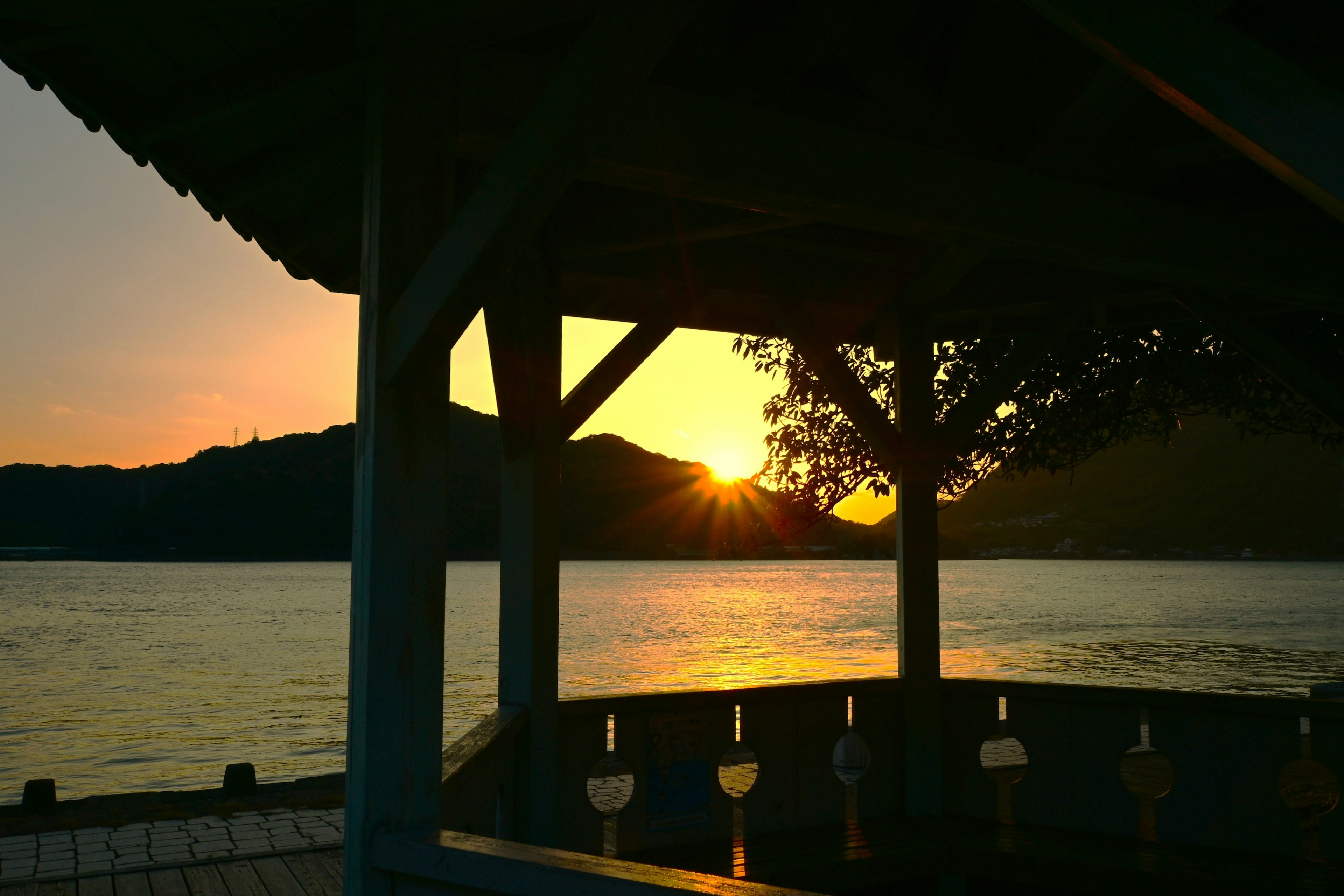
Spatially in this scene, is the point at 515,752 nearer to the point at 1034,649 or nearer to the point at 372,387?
the point at 372,387

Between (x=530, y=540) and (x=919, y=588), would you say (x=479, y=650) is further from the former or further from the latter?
(x=530, y=540)

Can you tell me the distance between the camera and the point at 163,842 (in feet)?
19.0

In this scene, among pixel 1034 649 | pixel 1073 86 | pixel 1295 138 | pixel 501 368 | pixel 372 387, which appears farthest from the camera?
pixel 1034 649

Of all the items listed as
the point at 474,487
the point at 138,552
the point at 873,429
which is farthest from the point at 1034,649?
the point at 138,552

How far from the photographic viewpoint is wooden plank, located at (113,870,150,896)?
4.46 m

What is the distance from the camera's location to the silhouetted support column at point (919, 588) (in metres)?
4.87

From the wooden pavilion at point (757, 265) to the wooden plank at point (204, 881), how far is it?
1.70 metres

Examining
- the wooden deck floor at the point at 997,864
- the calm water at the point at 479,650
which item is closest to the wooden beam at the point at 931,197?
the wooden deck floor at the point at 997,864

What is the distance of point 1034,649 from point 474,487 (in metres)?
68.2

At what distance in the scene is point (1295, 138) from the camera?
1.33m

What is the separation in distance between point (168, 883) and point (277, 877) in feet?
1.62

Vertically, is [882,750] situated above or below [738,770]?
above

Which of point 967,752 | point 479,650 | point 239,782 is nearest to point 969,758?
point 967,752

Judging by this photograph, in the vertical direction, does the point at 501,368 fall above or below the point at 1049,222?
below
